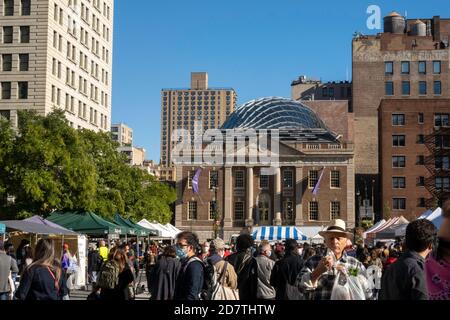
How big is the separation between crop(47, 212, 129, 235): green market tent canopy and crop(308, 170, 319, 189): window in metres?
64.7

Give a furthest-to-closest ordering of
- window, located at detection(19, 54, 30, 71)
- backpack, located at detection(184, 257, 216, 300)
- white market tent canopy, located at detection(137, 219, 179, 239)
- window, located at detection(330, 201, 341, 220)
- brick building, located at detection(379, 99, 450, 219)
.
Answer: window, located at detection(330, 201, 341, 220)
brick building, located at detection(379, 99, 450, 219)
window, located at detection(19, 54, 30, 71)
white market tent canopy, located at detection(137, 219, 179, 239)
backpack, located at detection(184, 257, 216, 300)

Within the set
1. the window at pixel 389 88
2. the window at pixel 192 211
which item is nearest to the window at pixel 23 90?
the window at pixel 192 211

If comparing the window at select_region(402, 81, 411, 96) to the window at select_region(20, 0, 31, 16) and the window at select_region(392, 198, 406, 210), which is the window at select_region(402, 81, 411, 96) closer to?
the window at select_region(392, 198, 406, 210)

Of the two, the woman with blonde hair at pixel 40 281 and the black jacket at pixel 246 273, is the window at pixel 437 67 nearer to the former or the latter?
the black jacket at pixel 246 273

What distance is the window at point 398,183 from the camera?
3593 inches

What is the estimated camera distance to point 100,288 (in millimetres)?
10000

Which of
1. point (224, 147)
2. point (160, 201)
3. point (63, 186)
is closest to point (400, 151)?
point (224, 147)

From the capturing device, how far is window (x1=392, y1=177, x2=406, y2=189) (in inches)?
3593

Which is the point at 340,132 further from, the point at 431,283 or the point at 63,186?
the point at 431,283

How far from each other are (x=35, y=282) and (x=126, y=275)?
1.41m

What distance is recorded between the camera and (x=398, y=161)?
299 ft

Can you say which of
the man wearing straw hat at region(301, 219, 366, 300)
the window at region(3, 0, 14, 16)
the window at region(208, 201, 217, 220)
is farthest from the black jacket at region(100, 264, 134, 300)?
the window at region(208, 201, 217, 220)

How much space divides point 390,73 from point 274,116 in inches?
772

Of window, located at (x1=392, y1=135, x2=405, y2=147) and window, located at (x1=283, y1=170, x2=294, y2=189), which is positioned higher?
A: window, located at (x1=392, y1=135, x2=405, y2=147)
